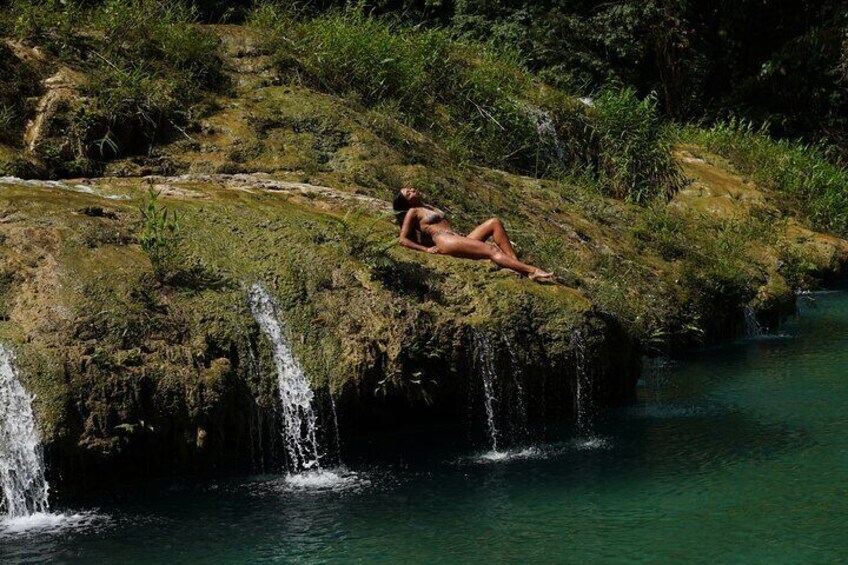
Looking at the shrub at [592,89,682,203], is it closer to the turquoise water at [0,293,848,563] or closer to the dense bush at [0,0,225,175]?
the dense bush at [0,0,225,175]

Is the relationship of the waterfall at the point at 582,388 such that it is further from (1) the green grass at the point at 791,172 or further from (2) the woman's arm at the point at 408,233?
(1) the green grass at the point at 791,172

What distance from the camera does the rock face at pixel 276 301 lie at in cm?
722

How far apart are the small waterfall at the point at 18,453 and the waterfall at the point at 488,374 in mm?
3335

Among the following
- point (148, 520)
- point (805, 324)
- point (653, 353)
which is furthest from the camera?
point (805, 324)

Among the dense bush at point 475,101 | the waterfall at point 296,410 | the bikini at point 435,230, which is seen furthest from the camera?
the dense bush at point 475,101

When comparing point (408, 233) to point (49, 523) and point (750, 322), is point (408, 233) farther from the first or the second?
point (750, 322)

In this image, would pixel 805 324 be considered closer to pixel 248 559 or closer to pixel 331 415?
pixel 331 415

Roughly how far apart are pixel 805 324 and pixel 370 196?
688 centimetres

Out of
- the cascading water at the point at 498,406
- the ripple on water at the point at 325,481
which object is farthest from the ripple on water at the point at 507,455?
the ripple on water at the point at 325,481

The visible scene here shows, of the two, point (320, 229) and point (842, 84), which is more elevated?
point (842, 84)

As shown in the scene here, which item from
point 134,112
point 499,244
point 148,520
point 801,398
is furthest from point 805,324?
point 148,520

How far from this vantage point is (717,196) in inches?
680

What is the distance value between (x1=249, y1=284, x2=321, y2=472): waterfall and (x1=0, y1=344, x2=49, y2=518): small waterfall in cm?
173

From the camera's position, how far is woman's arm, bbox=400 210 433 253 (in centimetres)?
908
